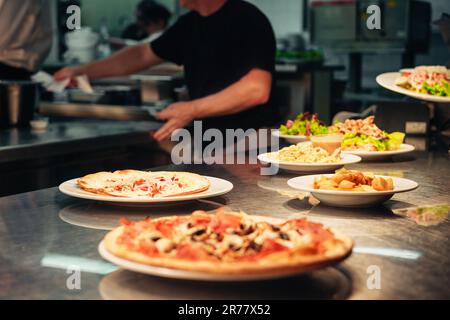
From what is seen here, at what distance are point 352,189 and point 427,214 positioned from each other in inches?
7.4

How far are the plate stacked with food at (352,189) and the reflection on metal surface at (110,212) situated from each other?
0.26 m

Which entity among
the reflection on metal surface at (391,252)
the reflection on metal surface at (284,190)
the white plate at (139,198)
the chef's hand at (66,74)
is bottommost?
the reflection on metal surface at (284,190)

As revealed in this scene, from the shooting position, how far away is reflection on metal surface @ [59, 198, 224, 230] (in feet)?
5.22

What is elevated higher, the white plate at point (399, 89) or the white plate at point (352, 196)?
the white plate at point (399, 89)

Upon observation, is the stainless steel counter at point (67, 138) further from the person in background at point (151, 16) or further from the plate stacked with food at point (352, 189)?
the person in background at point (151, 16)

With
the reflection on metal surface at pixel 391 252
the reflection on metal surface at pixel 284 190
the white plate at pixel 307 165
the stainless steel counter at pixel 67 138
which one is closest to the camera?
the reflection on metal surface at pixel 391 252

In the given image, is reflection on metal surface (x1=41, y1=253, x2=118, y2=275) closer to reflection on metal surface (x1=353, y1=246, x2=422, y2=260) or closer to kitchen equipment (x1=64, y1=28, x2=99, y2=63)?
reflection on metal surface (x1=353, y1=246, x2=422, y2=260)

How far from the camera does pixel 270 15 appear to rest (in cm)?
1037

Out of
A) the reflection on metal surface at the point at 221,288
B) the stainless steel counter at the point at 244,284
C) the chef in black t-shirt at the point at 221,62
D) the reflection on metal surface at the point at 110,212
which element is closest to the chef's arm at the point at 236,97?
the chef in black t-shirt at the point at 221,62

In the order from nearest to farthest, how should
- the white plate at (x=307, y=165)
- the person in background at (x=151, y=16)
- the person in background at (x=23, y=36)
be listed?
the white plate at (x=307, y=165)
the person in background at (x=23, y=36)
the person in background at (x=151, y=16)

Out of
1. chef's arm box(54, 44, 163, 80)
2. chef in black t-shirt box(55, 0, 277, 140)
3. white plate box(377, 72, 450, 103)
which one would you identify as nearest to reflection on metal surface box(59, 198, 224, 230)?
white plate box(377, 72, 450, 103)

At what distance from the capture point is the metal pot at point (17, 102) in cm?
368

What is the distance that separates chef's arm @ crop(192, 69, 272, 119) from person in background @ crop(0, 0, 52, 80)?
1090 mm
